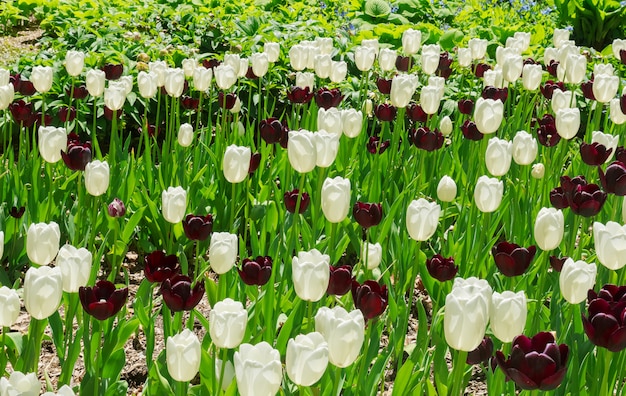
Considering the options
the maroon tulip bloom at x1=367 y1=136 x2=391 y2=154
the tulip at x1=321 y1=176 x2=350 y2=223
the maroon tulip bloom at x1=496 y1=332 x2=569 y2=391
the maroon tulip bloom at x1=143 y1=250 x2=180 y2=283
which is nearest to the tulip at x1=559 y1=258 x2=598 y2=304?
the maroon tulip bloom at x1=496 y1=332 x2=569 y2=391

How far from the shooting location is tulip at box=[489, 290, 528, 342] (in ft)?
5.96

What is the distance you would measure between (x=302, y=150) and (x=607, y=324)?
112 cm

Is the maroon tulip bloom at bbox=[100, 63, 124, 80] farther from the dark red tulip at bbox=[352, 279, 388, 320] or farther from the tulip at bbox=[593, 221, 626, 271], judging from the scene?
the tulip at bbox=[593, 221, 626, 271]

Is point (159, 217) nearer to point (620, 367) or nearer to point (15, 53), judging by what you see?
point (620, 367)

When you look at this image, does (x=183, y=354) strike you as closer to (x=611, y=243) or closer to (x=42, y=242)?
(x=42, y=242)

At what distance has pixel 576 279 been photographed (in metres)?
2.06

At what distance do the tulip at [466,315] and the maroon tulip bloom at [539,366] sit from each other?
0.21ft

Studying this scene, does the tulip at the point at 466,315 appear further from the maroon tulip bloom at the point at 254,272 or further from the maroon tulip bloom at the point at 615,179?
the maroon tulip bloom at the point at 615,179

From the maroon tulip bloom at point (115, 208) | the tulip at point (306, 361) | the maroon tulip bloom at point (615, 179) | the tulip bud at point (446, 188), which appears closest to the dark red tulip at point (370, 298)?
the tulip at point (306, 361)

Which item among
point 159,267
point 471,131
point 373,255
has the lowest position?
point 471,131

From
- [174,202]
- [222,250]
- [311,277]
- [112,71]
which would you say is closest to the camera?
[311,277]

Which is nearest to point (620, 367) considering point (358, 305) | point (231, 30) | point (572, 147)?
point (358, 305)

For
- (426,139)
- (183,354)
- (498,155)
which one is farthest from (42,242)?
(426,139)

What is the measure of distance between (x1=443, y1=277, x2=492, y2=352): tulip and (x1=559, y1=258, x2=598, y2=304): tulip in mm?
406
